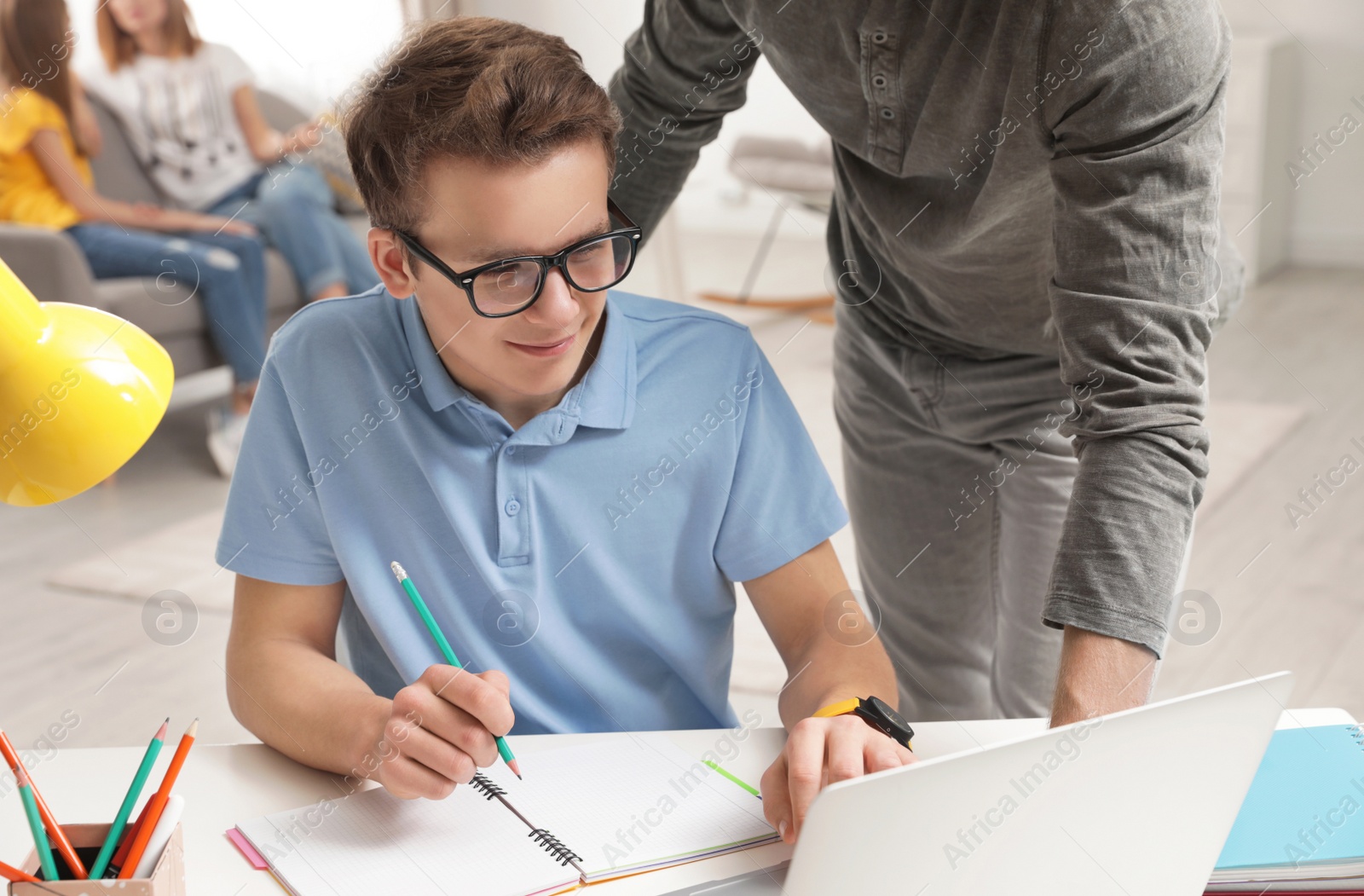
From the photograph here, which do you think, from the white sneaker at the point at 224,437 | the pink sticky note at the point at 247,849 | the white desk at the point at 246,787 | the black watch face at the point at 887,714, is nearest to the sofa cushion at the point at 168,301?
the white sneaker at the point at 224,437

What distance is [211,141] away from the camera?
4172 millimetres

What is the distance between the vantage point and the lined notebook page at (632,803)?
83 centimetres

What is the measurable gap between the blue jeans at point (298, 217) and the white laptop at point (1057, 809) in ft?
11.9

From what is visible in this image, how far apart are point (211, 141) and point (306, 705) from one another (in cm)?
366

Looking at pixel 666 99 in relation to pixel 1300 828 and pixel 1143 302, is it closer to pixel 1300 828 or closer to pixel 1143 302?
pixel 1143 302

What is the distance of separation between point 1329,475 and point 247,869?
312cm

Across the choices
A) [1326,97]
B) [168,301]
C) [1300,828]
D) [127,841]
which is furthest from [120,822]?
[1326,97]

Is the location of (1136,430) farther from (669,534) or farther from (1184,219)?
(669,534)

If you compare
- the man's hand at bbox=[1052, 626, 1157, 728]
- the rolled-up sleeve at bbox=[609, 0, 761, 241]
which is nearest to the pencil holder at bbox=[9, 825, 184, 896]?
the man's hand at bbox=[1052, 626, 1157, 728]

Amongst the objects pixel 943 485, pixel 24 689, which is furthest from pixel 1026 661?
pixel 24 689

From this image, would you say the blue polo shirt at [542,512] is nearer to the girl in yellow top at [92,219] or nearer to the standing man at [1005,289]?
the standing man at [1005,289]

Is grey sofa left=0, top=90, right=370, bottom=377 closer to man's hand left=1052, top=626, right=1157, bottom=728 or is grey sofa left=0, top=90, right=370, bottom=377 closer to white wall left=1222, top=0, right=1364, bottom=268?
man's hand left=1052, top=626, right=1157, bottom=728

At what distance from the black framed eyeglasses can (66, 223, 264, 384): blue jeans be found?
2.92 metres

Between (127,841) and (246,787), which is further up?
(127,841)
